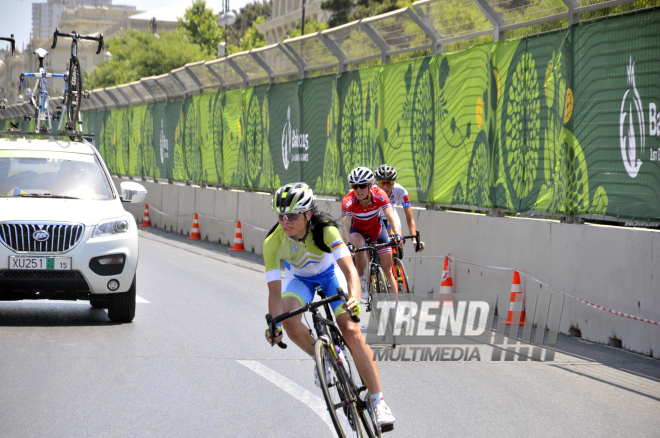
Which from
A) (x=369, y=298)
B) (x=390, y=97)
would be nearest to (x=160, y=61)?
(x=390, y=97)

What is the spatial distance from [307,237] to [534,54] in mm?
6122

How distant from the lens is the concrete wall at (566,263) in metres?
8.54

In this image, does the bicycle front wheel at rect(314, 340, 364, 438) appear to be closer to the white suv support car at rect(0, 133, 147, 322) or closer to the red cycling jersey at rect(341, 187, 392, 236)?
the red cycling jersey at rect(341, 187, 392, 236)

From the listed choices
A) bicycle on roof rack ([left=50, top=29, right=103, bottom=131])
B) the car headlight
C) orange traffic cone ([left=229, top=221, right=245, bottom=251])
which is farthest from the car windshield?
bicycle on roof rack ([left=50, top=29, right=103, bottom=131])

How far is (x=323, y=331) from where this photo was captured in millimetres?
5309

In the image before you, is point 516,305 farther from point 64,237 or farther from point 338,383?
point 338,383

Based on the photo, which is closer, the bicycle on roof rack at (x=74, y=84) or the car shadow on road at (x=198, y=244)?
the car shadow on road at (x=198, y=244)

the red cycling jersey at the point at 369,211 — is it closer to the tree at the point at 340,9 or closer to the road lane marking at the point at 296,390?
the road lane marking at the point at 296,390

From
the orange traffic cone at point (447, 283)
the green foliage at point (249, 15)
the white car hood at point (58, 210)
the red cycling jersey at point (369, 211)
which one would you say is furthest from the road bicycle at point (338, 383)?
the green foliage at point (249, 15)

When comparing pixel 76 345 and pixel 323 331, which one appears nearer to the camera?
pixel 323 331

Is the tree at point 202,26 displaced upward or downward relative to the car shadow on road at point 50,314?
upward

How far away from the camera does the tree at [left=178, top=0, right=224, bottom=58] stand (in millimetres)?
96438

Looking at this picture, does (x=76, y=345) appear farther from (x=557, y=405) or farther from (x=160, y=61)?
(x=160, y=61)

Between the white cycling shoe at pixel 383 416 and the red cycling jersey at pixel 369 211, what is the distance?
4.48m
